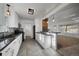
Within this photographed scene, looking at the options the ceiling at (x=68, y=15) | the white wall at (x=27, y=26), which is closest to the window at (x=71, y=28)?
the ceiling at (x=68, y=15)

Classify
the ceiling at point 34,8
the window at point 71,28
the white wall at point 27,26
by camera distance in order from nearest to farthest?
1. the window at point 71,28
2. the ceiling at point 34,8
3. the white wall at point 27,26

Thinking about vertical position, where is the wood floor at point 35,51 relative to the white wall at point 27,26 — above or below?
below

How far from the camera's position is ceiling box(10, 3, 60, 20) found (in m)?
1.70

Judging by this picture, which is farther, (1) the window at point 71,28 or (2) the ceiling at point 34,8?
(2) the ceiling at point 34,8

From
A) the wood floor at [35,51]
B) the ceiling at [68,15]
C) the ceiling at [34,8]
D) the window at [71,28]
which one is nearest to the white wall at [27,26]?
the ceiling at [34,8]

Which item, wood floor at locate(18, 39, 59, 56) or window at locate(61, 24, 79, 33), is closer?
window at locate(61, 24, 79, 33)

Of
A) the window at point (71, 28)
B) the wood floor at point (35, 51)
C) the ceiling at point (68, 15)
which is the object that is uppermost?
the ceiling at point (68, 15)

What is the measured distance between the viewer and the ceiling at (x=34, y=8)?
1.70 metres

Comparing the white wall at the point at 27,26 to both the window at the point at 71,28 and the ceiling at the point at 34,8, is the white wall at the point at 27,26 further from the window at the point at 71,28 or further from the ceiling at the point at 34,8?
the window at the point at 71,28

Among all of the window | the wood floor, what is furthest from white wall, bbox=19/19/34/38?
the window

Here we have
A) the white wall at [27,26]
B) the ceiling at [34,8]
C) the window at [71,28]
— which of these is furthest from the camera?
the white wall at [27,26]

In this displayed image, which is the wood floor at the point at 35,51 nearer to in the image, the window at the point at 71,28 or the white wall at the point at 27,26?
the white wall at the point at 27,26

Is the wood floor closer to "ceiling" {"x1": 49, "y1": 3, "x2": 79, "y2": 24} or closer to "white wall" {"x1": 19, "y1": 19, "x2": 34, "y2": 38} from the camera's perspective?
"white wall" {"x1": 19, "y1": 19, "x2": 34, "y2": 38}

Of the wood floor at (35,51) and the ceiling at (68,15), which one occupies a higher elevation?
the ceiling at (68,15)
